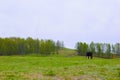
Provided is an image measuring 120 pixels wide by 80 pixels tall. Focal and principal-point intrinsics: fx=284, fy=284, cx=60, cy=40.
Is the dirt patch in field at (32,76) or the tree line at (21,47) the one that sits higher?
the tree line at (21,47)

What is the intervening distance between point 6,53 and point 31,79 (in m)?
137

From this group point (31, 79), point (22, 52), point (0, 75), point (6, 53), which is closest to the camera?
point (31, 79)

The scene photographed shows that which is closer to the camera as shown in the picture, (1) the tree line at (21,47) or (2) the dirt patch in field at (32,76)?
(2) the dirt patch in field at (32,76)

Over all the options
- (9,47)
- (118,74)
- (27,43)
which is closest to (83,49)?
(27,43)

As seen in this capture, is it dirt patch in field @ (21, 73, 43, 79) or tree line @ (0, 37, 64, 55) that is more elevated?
tree line @ (0, 37, 64, 55)

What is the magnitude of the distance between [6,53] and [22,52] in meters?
26.6

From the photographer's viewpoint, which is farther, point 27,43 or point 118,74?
point 27,43

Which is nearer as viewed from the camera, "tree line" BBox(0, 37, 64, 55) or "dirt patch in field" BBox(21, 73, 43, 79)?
"dirt patch in field" BBox(21, 73, 43, 79)

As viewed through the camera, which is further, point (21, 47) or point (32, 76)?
point (21, 47)

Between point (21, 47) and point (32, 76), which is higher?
point (21, 47)

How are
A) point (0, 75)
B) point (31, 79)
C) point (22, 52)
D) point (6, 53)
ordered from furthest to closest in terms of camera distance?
point (22, 52) < point (6, 53) < point (0, 75) < point (31, 79)

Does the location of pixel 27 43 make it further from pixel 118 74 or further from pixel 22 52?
pixel 118 74

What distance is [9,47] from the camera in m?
166

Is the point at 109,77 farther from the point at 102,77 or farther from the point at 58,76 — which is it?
the point at 58,76
